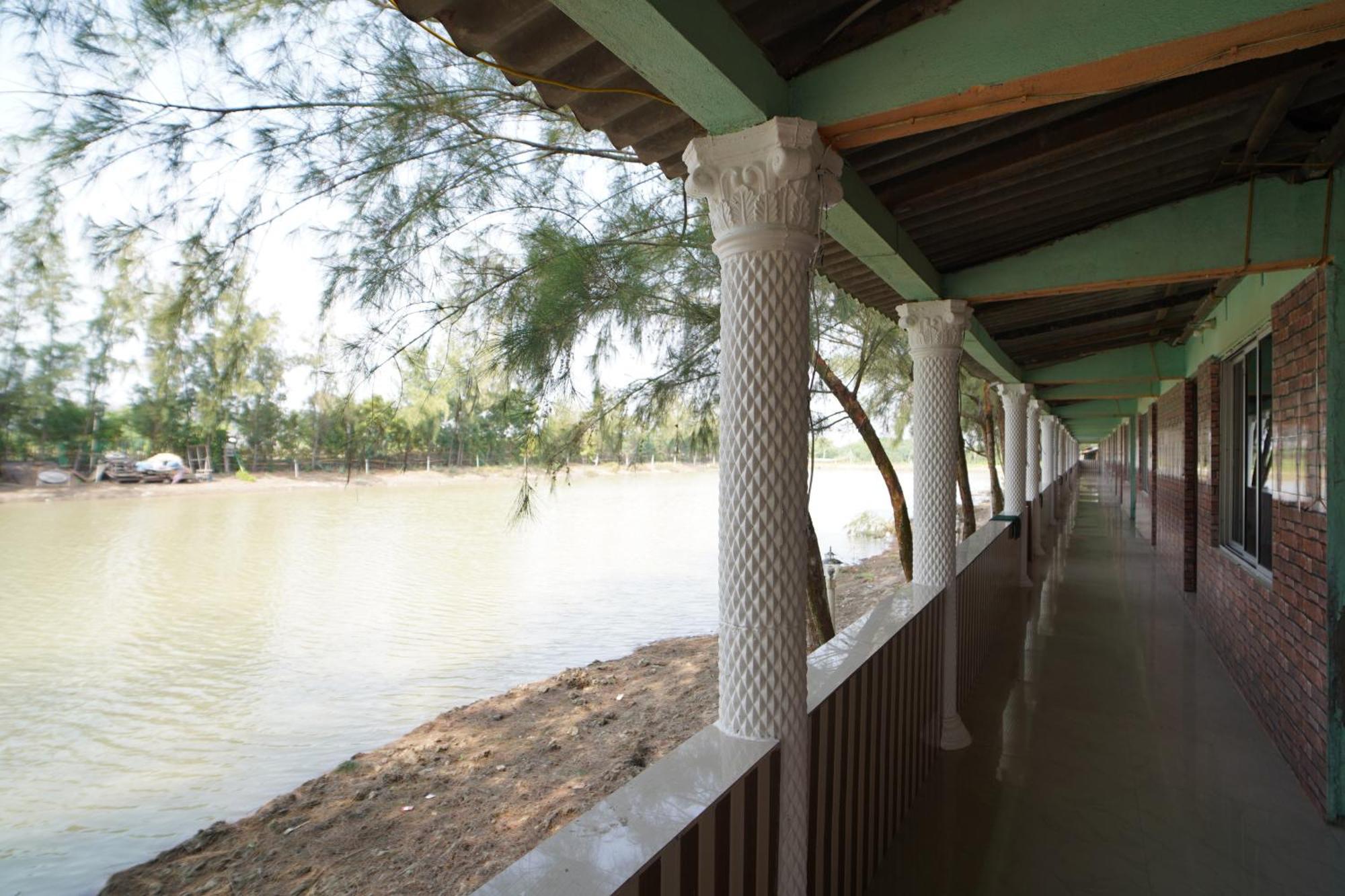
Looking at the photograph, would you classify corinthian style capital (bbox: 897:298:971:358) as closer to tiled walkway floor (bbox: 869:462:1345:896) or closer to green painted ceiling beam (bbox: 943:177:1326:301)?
green painted ceiling beam (bbox: 943:177:1326:301)

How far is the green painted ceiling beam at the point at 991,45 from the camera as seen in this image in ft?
4.78

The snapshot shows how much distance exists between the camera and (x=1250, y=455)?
4.51 meters

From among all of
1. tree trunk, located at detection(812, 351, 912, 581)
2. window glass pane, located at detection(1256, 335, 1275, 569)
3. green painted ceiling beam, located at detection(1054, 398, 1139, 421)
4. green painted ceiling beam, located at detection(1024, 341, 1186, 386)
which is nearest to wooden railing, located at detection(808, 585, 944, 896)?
window glass pane, located at detection(1256, 335, 1275, 569)

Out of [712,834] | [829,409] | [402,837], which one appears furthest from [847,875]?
[829,409]

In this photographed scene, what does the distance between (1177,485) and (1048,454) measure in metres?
5.93

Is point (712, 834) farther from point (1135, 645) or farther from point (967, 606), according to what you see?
point (1135, 645)

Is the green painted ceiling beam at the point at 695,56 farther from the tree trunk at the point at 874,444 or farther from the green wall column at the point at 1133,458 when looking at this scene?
the green wall column at the point at 1133,458

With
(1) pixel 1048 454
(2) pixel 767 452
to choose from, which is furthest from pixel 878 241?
(1) pixel 1048 454

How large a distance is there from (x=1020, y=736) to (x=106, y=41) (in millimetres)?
4857

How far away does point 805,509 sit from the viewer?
1989mm

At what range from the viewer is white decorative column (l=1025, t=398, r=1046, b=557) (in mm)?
9500

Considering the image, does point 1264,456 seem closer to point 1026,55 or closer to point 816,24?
point 1026,55

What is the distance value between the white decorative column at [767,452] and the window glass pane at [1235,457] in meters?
4.28

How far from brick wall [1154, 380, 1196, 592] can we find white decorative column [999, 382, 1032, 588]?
1.35m
